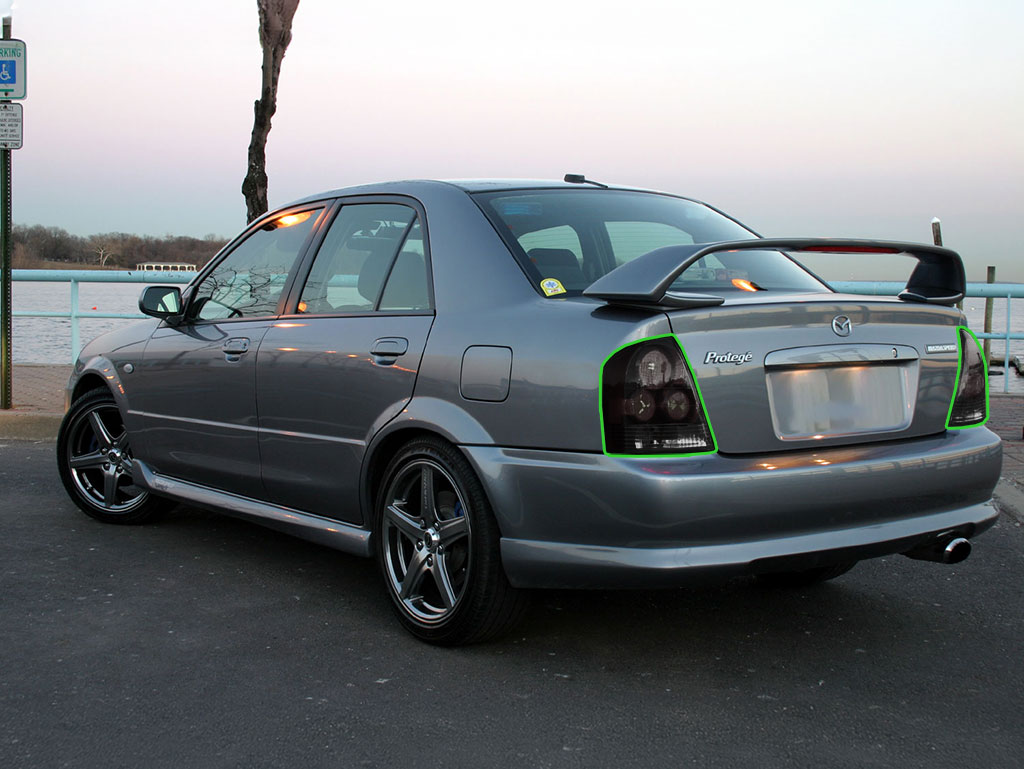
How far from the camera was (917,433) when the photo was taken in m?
3.68

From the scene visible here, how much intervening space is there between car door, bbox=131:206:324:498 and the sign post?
4.49 metres

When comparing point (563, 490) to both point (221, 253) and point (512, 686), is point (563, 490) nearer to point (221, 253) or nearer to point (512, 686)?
point (512, 686)

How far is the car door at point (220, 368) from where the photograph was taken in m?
4.78

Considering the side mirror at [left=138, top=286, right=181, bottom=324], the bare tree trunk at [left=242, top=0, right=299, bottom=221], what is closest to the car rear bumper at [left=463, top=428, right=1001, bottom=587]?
the side mirror at [left=138, top=286, right=181, bottom=324]

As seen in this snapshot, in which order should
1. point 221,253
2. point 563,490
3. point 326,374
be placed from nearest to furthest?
point 563,490 → point 326,374 → point 221,253

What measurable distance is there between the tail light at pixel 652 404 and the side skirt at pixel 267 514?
1310 mm

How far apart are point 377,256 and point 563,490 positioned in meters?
1.45

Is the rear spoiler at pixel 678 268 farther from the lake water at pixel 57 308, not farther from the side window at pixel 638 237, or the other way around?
the lake water at pixel 57 308

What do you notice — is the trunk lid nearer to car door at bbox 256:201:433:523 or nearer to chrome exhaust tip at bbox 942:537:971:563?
chrome exhaust tip at bbox 942:537:971:563

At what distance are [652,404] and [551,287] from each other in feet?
2.10

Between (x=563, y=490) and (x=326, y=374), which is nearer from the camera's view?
(x=563, y=490)

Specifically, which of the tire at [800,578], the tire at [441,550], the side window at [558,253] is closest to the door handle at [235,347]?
the tire at [441,550]

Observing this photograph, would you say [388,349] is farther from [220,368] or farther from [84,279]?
[84,279]

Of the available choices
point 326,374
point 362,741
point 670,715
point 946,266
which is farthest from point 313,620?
point 946,266
